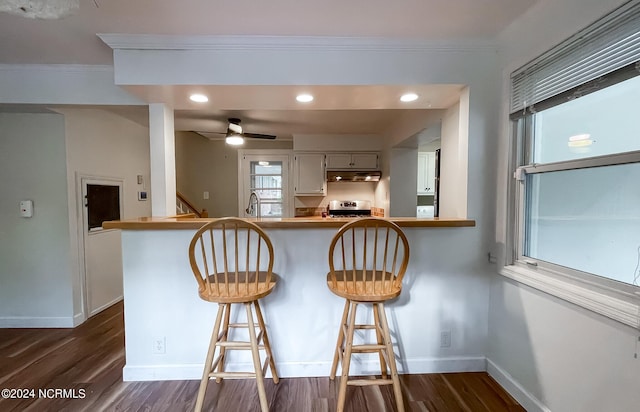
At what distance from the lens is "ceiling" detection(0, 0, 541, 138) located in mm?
1398

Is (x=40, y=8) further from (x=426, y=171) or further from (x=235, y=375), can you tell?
(x=426, y=171)

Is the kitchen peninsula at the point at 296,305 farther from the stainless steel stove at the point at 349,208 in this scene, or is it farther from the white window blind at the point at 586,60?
the stainless steel stove at the point at 349,208

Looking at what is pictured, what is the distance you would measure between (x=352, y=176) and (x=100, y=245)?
10.5 ft

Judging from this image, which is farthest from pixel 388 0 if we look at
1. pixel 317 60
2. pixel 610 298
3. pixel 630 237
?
pixel 610 298

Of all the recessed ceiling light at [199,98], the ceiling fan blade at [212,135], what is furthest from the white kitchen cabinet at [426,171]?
the recessed ceiling light at [199,98]

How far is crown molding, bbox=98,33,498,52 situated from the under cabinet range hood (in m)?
2.36

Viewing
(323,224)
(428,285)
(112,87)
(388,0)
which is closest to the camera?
(388,0)

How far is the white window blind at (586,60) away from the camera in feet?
3.37

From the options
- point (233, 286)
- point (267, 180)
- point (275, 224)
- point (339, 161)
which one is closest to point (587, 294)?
point (275, 224)

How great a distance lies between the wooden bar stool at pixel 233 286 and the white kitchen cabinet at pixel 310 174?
2.57m

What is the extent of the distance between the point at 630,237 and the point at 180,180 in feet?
15.4

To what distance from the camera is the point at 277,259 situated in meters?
1.74

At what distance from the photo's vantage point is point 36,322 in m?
2.49

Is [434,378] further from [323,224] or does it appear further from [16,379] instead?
[16,379]
